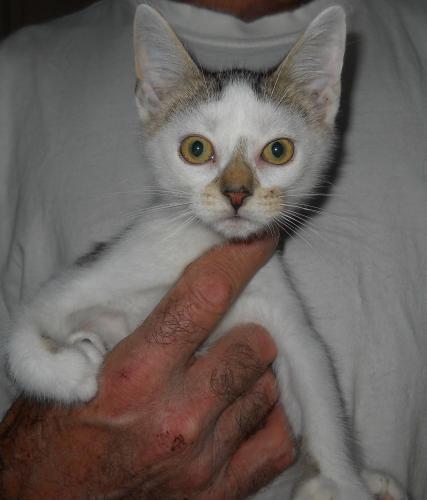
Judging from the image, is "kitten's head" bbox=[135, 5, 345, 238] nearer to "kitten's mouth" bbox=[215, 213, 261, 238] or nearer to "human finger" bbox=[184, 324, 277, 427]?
"kitten's mouth" bbox=[215, 213, 261, 238]

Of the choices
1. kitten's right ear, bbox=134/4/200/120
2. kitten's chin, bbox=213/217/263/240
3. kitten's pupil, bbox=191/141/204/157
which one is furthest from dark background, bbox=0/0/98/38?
kitten's chin, bbox=213/217/263/240

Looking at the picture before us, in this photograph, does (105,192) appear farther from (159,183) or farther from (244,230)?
(244,230)

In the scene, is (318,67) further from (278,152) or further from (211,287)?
(211,287)

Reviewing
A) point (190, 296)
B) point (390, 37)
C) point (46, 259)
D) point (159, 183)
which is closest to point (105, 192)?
point (159, 183)

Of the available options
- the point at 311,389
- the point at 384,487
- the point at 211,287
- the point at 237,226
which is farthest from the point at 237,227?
the point at 384,487

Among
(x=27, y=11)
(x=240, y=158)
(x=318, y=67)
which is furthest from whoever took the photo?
(x=27, y=11)
